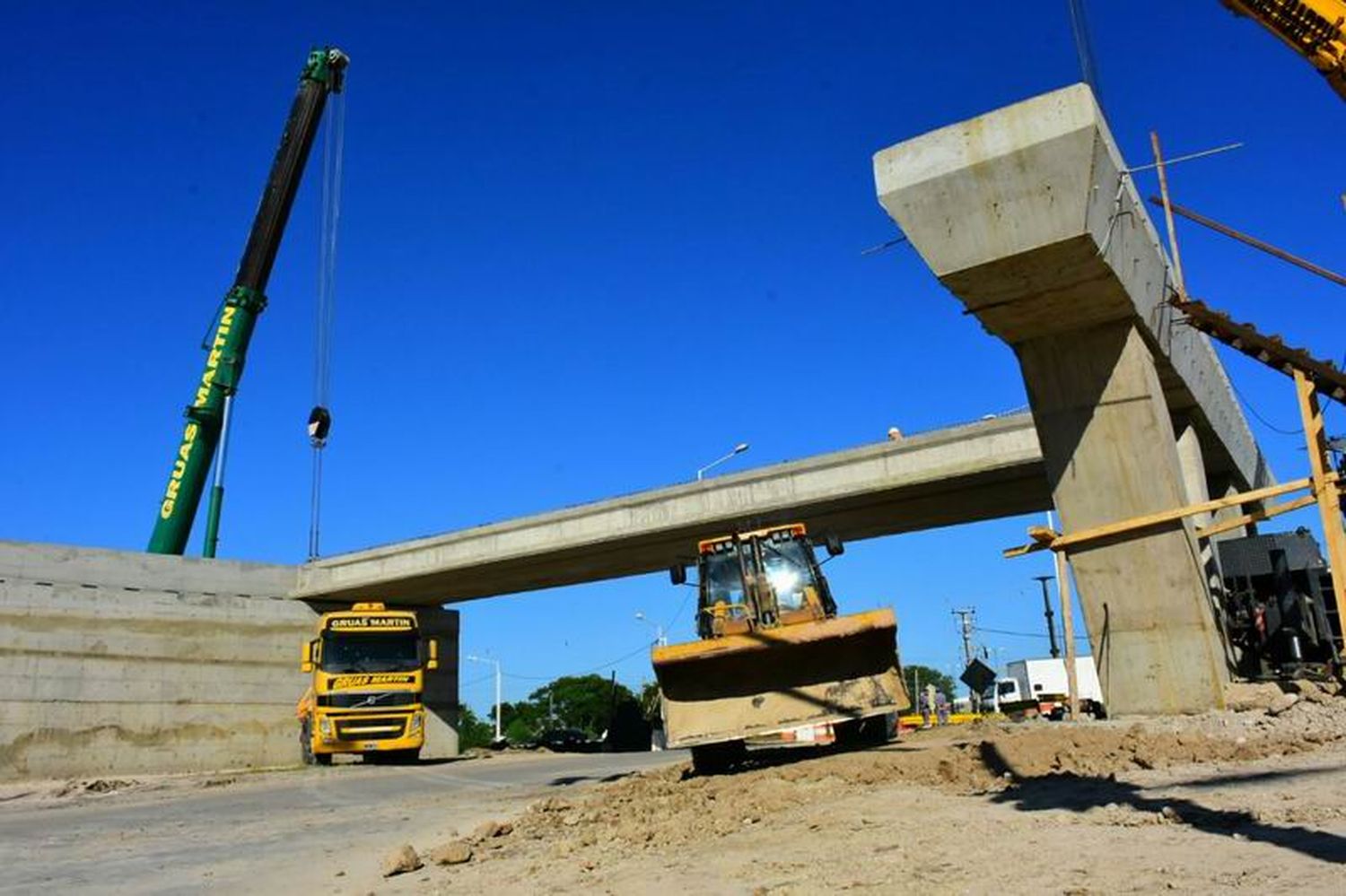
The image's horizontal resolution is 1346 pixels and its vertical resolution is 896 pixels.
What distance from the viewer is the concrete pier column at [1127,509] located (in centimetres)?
1220

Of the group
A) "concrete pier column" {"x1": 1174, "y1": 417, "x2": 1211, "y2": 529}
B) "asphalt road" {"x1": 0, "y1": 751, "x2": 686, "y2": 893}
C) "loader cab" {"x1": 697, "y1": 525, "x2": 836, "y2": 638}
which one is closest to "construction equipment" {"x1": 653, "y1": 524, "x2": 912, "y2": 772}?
"loader cab" {"x1": 697, "y1": 525, "x2": 836, "y2": 638}

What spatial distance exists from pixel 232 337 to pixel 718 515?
16312 millimetres

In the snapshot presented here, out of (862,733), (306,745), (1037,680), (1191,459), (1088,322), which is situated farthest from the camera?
(1037,680)

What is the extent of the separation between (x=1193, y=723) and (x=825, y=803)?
5235 millimetres

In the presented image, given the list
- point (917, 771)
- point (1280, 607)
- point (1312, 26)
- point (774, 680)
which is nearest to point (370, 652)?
point (774, 680)

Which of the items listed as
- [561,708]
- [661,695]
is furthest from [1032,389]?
[561,708]

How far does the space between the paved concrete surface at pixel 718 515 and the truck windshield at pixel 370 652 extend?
601 cm

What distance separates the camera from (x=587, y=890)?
20.4 ft

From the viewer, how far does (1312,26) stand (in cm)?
1333

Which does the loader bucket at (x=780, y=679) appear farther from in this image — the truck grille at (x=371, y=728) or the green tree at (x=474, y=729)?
the green tree at (x=474, y=729)

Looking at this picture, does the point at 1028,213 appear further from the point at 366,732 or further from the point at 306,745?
the point at 306,745

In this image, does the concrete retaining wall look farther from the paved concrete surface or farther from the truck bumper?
the truck bumper

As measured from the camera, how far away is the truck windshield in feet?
75.3

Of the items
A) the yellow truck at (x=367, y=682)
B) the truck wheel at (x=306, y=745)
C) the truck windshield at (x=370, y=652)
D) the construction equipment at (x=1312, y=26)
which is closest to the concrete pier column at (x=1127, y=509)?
the construction equipment at (x=1312, y=26)
